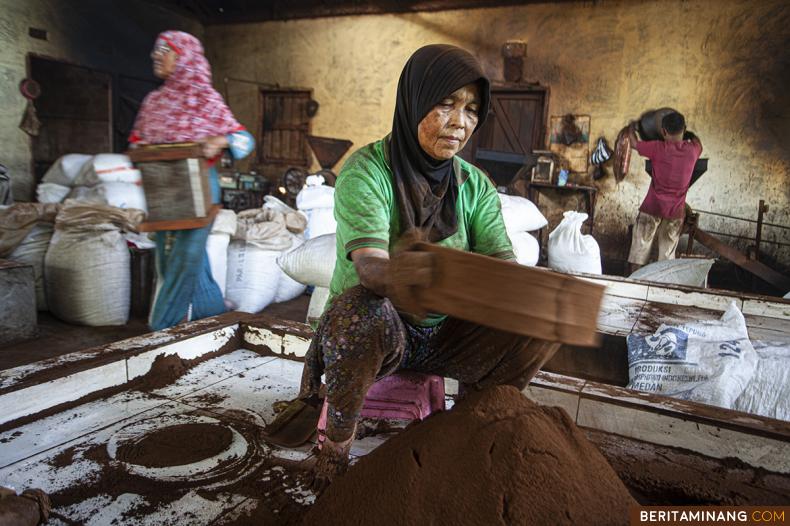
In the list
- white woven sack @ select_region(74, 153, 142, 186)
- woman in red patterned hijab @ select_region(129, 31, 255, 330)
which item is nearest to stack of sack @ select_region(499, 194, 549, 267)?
woman in red patterned hijab @ select_region(129, 31, 255, 330)

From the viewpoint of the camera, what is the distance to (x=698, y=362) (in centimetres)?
213

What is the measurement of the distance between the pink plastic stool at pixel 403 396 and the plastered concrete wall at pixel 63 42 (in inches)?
320

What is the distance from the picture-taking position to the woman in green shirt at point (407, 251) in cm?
134

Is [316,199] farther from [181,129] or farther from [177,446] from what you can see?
[177,446]

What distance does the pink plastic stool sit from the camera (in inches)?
66.4

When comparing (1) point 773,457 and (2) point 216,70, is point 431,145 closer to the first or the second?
(1) point 773,457

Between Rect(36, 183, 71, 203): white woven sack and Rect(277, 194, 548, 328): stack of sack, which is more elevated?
Rect(36, 183, 71, 203): white woven sack

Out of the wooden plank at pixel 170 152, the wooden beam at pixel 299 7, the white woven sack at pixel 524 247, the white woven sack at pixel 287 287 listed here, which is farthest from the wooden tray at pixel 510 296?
the wooden beam at pixel 299 7

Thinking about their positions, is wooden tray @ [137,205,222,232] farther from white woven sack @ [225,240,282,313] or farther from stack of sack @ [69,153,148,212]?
stack of sack @ [69,153,148,212]

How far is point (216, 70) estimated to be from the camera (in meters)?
10.4

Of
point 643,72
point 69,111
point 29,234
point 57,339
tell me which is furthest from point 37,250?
point 643,72

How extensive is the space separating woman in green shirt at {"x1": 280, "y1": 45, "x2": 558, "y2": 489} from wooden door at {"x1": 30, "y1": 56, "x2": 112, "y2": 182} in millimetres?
8347

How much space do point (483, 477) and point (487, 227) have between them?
0.85m

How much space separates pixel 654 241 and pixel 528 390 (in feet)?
19.4
